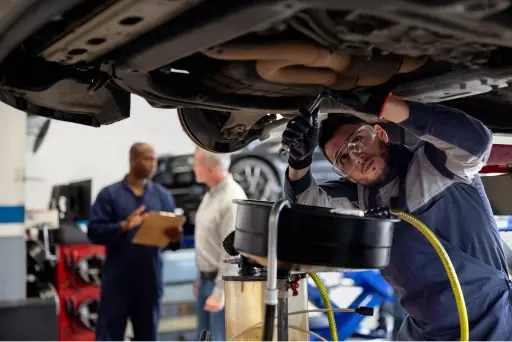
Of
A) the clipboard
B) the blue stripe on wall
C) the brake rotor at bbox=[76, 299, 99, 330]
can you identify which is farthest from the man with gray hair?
the brake rotor at bbox=[76, 299, 99, 330]

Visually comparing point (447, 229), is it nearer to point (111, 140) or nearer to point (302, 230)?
point (302, 230)

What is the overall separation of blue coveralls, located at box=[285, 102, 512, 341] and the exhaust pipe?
0.30 meters

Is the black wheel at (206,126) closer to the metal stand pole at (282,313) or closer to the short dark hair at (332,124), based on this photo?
the short dark hair at (332,124)

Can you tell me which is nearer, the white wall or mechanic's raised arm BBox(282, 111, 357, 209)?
mechanic's raised arm BBox(282, 111, 357, 209)

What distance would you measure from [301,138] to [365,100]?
155mm

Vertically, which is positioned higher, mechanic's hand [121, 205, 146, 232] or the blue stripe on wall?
the blue stripe on wall

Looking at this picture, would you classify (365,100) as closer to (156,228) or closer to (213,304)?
(213,304)

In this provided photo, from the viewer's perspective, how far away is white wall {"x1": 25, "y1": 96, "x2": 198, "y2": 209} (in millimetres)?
5789

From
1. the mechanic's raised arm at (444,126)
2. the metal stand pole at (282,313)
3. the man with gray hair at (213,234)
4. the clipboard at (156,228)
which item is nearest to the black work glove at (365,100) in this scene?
the mechanic's raised arm at (444,126)

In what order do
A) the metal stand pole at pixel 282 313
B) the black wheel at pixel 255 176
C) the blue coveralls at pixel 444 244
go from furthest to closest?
1. the black wheel at pixel 255 176
2. the blue coveralls at pixel 444 244
3. the metal stand pole at pixel 282 313

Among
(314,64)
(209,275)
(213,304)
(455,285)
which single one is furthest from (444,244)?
(209,275)

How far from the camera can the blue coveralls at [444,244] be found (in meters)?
1.42

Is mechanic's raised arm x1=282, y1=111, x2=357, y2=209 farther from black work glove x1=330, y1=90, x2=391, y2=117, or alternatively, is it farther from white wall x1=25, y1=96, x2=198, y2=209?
white wall x1=25, y1=96, x2=198, y2=209

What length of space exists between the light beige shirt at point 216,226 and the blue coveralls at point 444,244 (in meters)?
1.38
